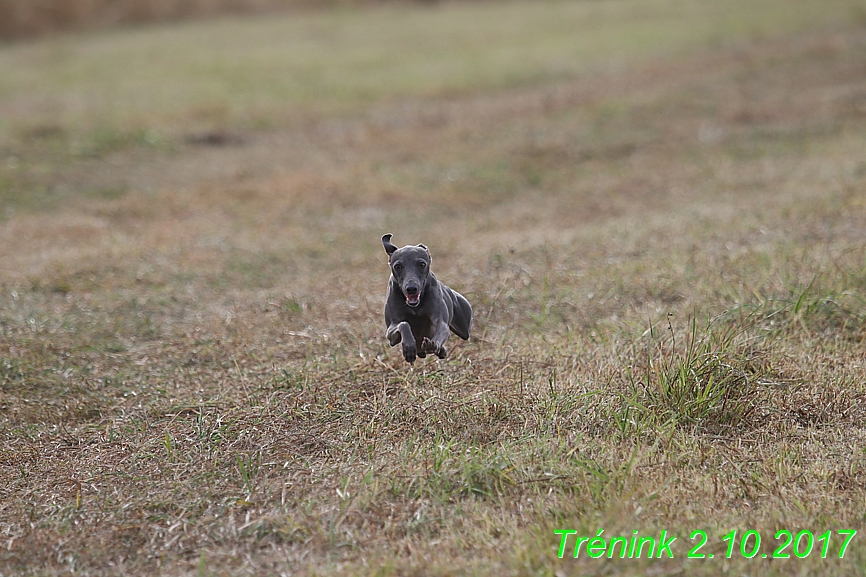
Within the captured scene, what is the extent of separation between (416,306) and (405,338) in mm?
179

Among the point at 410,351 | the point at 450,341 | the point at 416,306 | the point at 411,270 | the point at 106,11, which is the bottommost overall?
the point at 450,341

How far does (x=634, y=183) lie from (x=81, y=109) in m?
7.31

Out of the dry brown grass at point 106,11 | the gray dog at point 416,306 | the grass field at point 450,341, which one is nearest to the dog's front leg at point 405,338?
the gray dog at point 416,306

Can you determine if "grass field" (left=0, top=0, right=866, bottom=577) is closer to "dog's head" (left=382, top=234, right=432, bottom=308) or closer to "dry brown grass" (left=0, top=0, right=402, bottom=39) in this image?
"dog's head" (left=382, top=234, right=432, bottom=308)

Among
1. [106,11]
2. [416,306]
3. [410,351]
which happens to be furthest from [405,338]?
[106,11]

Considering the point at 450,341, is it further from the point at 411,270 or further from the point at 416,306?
the point at 411,270

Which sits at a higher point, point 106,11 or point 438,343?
point 106,11

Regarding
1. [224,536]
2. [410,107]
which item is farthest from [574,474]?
[410,107]

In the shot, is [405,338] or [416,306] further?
[416,306]

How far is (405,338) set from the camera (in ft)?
11.5

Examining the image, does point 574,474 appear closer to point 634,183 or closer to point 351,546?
point 351,546

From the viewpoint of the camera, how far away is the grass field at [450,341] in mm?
3207

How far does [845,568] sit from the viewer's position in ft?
9.37

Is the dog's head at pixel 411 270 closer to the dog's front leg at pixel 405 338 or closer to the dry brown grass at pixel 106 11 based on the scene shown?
the dog's front leg at pixel 405 338
